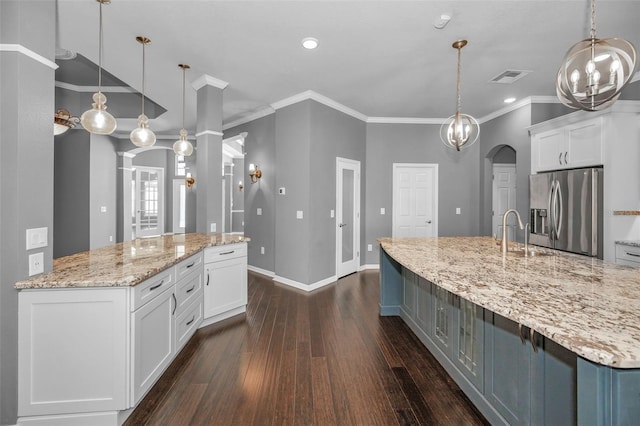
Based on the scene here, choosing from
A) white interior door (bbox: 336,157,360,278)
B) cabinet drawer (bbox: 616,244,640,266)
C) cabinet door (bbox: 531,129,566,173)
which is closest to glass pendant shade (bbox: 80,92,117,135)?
white interior door (bbox: 336,157,360,278)

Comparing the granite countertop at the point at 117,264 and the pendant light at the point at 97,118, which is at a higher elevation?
the pendant light at the point at 97,118

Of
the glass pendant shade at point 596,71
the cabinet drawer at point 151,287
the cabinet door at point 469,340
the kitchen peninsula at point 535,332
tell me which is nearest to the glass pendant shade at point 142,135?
the cabinet drawer at point 151,287

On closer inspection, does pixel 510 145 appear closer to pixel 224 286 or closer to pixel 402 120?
pixel 402 120

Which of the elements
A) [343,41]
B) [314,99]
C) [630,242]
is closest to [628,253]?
[630,242]

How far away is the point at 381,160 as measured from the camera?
237 inches

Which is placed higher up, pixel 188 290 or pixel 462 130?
pixel 462 130

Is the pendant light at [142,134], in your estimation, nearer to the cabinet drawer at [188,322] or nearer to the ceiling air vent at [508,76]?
the cabinet drawer at [188,322]

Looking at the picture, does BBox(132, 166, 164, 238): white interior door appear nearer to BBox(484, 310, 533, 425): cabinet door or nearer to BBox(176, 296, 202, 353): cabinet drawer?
BBox(176, 296, 202, 353): cabinet drawer

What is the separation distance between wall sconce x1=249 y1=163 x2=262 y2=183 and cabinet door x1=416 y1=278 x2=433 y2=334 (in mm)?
3749

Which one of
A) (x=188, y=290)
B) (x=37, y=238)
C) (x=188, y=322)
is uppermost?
(x=37, y=238)

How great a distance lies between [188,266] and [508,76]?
455 cm

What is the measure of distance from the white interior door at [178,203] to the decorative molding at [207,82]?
6.28 meters

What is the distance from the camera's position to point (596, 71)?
176cm

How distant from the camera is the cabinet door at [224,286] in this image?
3188 mm
